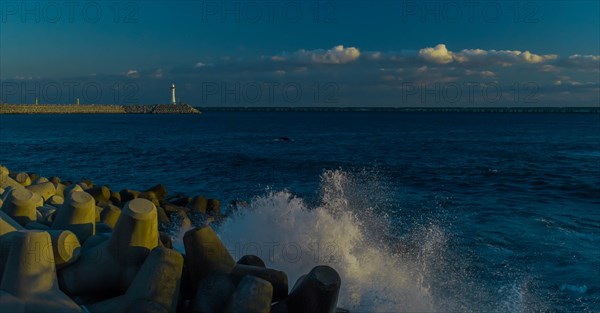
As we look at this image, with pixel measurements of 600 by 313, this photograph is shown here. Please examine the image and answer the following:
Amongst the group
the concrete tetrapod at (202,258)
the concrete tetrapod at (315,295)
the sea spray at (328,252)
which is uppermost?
the concrete tetrapod at (202,258)

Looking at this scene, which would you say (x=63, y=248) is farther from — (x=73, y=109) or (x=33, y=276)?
(x=73, y=109)

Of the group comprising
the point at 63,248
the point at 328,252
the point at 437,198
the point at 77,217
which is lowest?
the point at 437,198

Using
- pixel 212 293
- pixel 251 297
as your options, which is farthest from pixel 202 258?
pixel 251 297

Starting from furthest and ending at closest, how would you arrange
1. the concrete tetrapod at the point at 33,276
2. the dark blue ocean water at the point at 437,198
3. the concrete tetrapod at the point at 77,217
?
the dark blue ocean water at the point at 437,198
the concrete tetrapod at the point at 77,217
the concrete tetrapod at the point at 33,276

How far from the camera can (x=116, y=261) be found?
604cm

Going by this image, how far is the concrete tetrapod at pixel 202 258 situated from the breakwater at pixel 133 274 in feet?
0.04

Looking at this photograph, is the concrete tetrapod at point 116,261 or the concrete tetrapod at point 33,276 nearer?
the concrete tetrapod at point 33,276

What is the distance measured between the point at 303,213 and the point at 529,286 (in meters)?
4.72

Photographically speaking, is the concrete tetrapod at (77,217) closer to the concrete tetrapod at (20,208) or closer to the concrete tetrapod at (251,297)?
the concrete tetrapod at (20,208)

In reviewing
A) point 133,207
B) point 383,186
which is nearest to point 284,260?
point 133,207

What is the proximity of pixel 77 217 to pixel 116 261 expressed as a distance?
1.25 meters

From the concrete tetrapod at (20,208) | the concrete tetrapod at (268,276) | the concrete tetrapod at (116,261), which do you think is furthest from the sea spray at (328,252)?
the concrete tetrapod at (20,208)

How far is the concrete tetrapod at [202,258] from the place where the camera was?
6074mm

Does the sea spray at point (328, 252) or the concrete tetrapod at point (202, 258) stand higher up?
the concrete tetrapod at point (202, 258)
